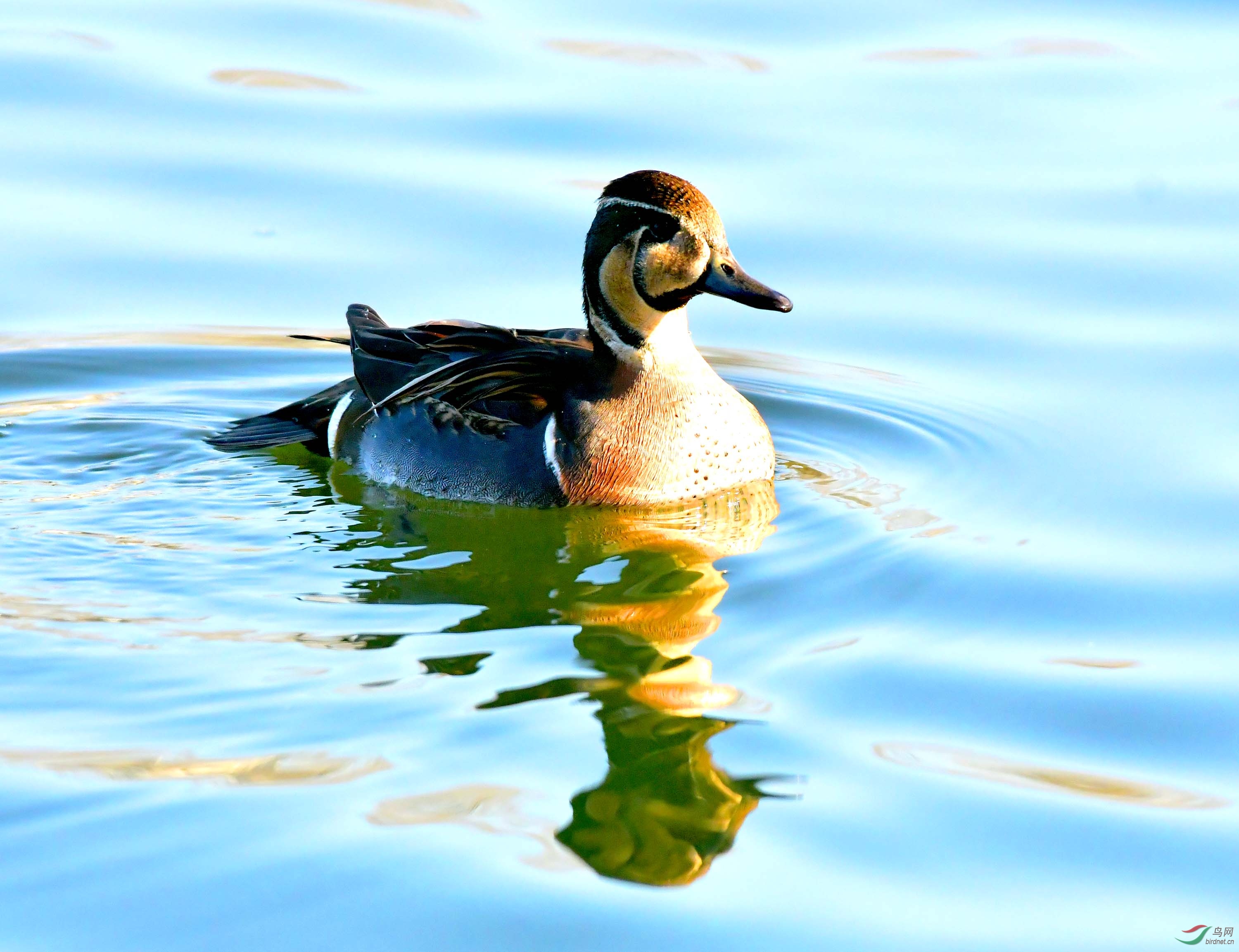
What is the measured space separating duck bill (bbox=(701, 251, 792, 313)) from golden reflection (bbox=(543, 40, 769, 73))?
5139 mm

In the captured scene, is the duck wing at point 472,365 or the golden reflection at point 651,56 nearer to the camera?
the duck wing at point 472,365

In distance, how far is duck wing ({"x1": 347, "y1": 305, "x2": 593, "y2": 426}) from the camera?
26.4 feet

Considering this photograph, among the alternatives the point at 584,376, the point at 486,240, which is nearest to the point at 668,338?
the point at 584,376

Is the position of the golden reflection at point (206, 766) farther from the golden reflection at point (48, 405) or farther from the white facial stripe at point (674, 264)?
the golden reflection at point (48, 405)

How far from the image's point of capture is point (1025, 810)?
5262mm

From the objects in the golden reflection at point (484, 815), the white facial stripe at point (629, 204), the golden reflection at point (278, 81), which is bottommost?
the golden reflection at point (484, 815)

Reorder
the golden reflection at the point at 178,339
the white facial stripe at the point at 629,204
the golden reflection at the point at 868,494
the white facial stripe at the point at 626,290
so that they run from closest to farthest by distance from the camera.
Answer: the golden reflection at the point at 868,494, the white facial stripe at the point at 629,204, the white facial stripe at the point at 626,290, the golden reflection at the point at 178,339

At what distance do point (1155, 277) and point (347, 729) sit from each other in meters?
6.32

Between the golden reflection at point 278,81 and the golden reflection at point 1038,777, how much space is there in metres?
8.24

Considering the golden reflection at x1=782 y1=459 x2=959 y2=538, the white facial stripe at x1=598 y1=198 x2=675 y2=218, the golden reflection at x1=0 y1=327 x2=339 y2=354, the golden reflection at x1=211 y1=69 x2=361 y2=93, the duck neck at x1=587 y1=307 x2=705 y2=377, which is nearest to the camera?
the golden reflection at x1=782 y1=459 x2=959 y2=538

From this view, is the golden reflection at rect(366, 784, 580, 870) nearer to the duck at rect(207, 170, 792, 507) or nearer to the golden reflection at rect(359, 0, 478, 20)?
the duck at rect(207, 170, 792, 507)

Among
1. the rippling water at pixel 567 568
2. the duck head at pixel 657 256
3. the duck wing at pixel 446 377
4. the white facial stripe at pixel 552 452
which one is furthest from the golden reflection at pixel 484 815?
the duck head at pixel 657 256

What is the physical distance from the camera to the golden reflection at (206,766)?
207 inches

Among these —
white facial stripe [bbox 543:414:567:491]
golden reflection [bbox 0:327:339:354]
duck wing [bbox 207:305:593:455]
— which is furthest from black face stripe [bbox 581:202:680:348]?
golden reflection [bbox 0:327:339:354]
